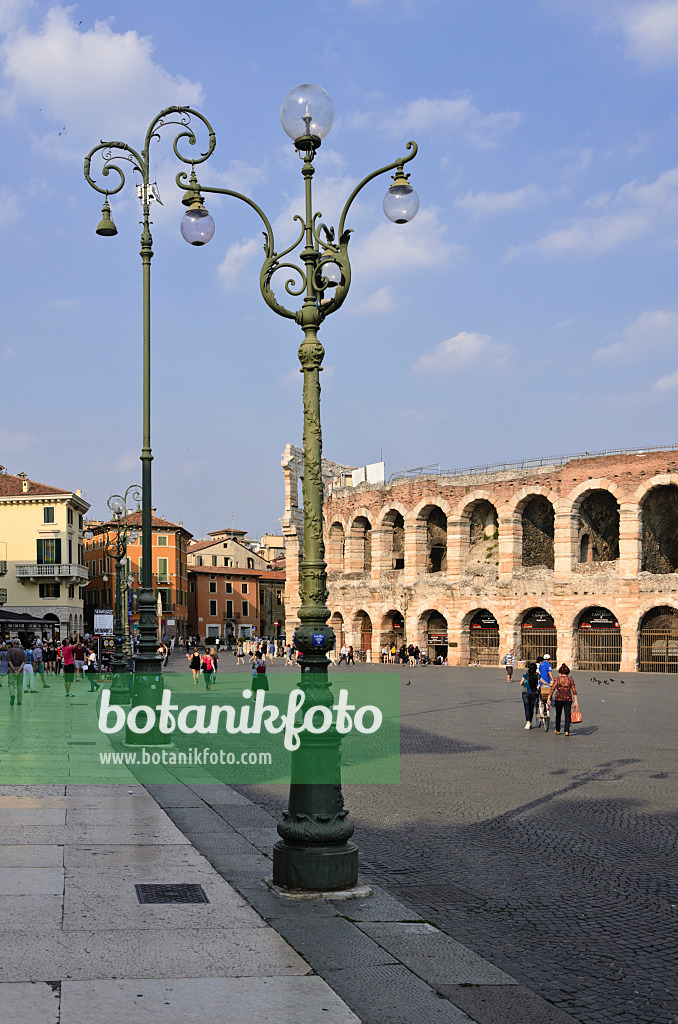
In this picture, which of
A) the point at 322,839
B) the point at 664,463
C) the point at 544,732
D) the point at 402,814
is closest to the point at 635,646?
the point at 664,463

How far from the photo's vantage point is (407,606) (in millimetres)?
55844

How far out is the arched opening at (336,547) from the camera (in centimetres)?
6321

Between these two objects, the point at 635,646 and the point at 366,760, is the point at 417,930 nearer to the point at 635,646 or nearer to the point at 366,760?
the point at 366,760

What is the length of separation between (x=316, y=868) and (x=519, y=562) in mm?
45135

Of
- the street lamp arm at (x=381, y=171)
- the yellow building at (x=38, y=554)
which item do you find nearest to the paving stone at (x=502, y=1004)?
the street lamp arm at (x=381, y=171)

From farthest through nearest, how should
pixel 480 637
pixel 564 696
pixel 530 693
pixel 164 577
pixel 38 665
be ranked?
1. pixel 164 577
2. pixel 480 637
3. pixel 38 665
4. pixel 530 693
5. pixel 564 696

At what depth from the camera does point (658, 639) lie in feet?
149

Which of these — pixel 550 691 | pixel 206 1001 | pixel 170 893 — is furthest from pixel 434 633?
pixel 206 1001

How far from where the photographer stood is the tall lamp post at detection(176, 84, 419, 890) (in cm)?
697

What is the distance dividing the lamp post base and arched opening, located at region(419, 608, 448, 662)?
4867 centimetres

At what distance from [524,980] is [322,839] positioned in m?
1.99

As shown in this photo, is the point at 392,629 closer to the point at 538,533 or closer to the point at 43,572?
the point at 538,533

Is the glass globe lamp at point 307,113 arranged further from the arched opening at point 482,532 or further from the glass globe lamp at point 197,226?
the arched opening at point 482,532

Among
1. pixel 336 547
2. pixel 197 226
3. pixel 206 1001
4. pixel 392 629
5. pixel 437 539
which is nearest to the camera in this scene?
pixel 206 1001
